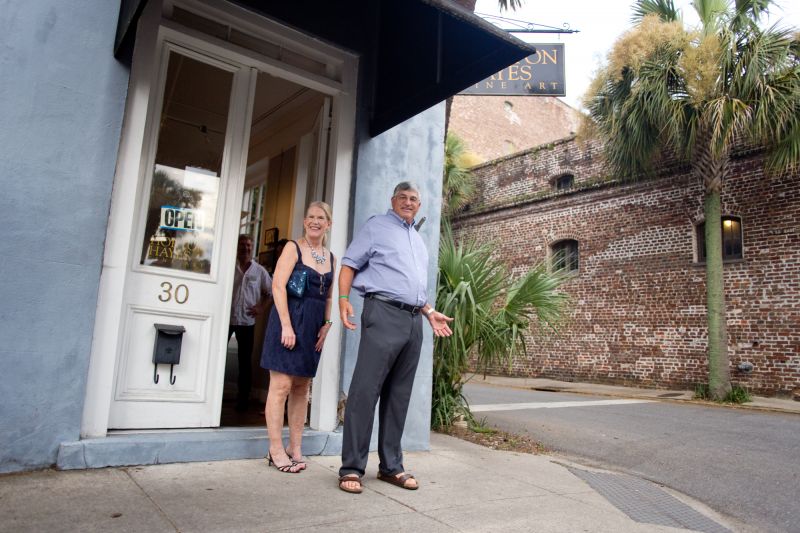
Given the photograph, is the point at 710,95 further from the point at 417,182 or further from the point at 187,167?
the point at 187,167

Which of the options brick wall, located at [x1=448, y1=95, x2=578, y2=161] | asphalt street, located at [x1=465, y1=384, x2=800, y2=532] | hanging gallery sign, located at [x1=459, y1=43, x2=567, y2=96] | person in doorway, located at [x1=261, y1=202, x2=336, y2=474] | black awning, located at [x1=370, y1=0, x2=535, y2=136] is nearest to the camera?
person in doorway, located at [x1=261, y1=202, x2=336, y2=474]

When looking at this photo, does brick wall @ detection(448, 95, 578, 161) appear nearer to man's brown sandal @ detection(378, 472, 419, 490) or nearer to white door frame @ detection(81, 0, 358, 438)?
white door frame @ detection(81, 0, 358, 438)

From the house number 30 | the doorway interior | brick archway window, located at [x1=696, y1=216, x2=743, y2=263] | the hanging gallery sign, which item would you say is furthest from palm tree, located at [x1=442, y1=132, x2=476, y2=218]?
the house number 30

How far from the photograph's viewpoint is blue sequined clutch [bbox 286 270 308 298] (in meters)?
3.74

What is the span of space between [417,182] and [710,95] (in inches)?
366

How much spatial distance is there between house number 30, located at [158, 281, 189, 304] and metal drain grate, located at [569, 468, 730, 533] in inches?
124

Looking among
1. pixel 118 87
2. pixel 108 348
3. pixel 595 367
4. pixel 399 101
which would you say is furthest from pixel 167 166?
pixel 595 367

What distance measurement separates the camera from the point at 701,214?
13.9m

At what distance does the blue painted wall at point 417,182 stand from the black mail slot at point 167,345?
123cm

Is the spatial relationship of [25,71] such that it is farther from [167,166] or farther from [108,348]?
[108,348]

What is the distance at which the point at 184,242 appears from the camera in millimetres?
4250

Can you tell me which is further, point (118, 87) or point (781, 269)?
point (781, 269)

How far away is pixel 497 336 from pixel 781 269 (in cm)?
958

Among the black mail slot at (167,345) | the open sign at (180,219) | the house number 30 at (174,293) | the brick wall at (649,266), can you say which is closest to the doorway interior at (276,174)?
the open sign at (180,219)
